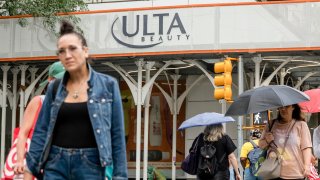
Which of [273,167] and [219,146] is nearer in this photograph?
[273,167]

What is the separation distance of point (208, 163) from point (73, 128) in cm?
702

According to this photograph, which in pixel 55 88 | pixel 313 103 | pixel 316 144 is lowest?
pixel 316 144

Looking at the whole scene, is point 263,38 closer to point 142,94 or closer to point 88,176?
point 142,94

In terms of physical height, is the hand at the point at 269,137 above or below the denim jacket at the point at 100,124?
below

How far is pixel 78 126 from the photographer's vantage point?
5012 millimetres

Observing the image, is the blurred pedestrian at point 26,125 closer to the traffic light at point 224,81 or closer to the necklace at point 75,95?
the necklace at point 75,95

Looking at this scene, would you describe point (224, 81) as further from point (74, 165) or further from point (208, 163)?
point (74, 165)

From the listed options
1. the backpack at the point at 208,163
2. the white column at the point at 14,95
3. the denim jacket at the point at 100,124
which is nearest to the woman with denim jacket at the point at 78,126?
the denim jacket at the point at 100,124

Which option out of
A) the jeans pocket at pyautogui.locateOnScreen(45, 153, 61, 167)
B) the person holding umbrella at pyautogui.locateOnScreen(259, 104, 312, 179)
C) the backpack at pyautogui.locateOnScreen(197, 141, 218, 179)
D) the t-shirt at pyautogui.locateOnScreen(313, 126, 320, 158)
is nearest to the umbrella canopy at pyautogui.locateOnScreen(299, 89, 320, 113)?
the t-shirt at pyautogui.locateOnScreen(313, 126, 320, 158)

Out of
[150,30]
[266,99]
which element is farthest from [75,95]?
[150,30]

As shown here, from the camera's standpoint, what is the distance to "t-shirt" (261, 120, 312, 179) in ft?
28.3

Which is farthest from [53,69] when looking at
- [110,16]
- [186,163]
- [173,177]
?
[173,177]

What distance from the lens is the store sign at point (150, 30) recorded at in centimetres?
2041

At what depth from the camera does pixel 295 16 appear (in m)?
19.2
